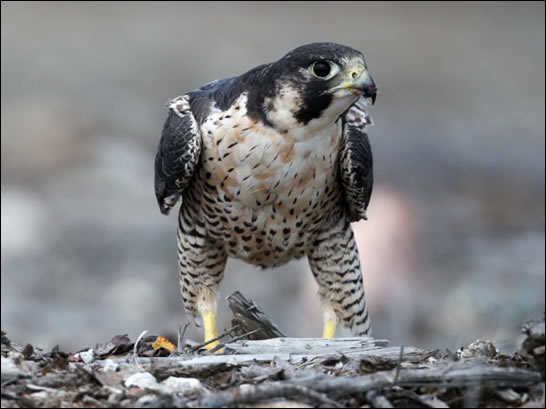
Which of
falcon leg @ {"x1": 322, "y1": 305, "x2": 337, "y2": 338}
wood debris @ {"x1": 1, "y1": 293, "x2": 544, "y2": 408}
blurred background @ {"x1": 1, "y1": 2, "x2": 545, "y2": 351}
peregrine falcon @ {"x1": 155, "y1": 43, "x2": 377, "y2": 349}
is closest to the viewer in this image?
wood debris @ {"x1": 1, "y1": 293, "x2": 544, "y2": 408}

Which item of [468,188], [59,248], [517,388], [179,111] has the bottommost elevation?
[517,388]

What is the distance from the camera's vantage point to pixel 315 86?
4.61 metres

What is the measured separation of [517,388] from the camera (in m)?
3.28

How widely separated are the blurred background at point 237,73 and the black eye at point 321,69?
1.67 m

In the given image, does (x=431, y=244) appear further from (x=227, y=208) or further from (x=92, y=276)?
(x=227, y=208)

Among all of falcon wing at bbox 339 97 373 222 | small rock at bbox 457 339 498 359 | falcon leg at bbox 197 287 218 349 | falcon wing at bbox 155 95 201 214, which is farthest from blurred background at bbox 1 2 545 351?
small rock at bbox 457 339 498 359

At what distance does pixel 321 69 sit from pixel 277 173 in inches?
23.1

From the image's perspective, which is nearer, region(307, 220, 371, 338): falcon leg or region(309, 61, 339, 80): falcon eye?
region(309, 61, 339, 80): falcon eye

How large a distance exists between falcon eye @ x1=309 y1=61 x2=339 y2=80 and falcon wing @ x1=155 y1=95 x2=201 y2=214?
79 centimetres

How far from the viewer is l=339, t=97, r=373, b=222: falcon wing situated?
17.0ft

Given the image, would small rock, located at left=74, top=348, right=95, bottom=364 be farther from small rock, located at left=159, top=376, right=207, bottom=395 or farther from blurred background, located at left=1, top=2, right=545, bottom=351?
blurred background, located at left=1, top=2, right=545, bottom=351

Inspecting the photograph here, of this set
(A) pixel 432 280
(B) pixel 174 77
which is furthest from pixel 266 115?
(B) pixel 174 77

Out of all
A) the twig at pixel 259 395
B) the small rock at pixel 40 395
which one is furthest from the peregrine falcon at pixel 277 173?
the small rock at pixel 40 395

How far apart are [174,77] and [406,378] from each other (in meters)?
9.69
